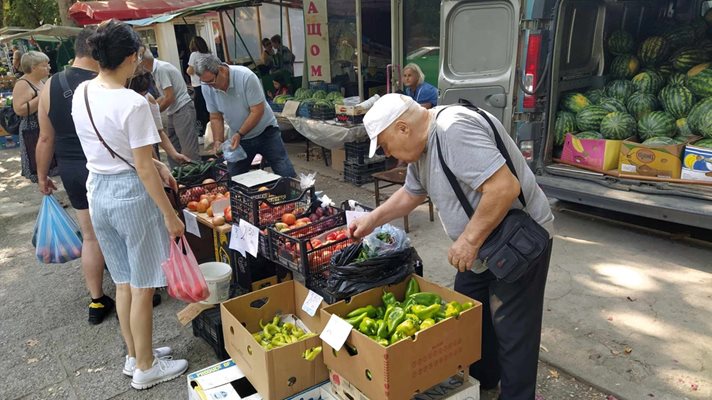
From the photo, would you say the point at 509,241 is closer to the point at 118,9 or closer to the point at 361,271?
the point at 361,271

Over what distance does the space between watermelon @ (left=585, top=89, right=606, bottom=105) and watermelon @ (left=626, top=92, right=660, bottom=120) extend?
265 mm

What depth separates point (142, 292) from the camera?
2.92 metres

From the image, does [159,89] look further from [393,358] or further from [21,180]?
[393,358]

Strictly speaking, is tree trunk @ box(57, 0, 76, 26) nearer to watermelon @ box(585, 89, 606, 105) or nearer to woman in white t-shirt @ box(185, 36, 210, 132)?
woman in white t-shirt @ box(185, 36, 210, 132)

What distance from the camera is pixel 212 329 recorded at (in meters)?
3.33

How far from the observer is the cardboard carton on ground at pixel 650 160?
4254mm

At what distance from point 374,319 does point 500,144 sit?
3.31ft

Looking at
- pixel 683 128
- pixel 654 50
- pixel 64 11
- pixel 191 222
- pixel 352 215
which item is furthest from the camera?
pixel 64 11

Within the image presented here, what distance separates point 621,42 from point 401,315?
14.6 feet

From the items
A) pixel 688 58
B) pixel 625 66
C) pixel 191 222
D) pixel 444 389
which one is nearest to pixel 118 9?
pixel 191 222

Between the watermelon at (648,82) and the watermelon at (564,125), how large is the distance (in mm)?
757

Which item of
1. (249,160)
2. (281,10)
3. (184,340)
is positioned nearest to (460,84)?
(249,160)

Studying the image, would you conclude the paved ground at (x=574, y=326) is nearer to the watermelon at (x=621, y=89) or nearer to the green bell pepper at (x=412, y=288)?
the green bell pepper at (x=412, y=288)

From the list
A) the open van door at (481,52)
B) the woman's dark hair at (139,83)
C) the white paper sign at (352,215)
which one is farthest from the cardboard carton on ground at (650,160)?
the woman's dark hair at (139,83)
